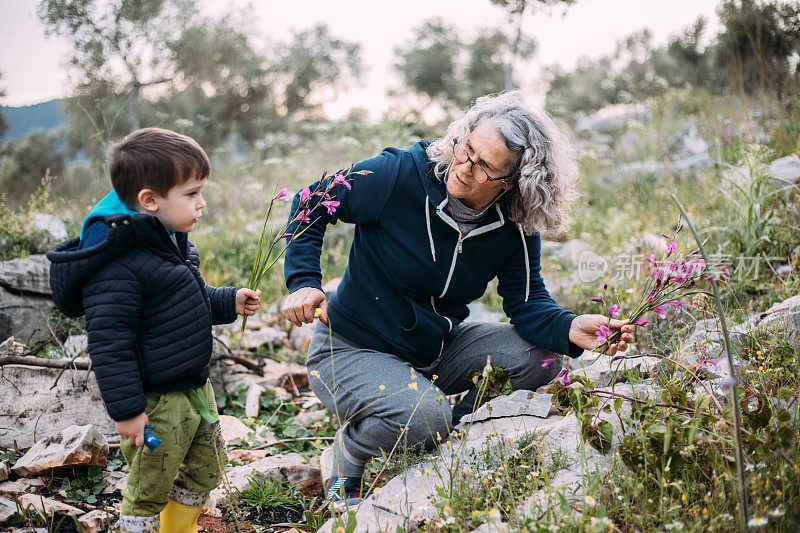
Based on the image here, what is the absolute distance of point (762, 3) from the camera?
234 inches

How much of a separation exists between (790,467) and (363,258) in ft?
5.85

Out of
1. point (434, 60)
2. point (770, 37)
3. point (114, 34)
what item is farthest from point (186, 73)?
point (770, 37)

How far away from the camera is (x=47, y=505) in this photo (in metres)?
Answer: 2.08

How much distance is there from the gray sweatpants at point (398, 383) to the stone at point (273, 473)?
10.4 inches

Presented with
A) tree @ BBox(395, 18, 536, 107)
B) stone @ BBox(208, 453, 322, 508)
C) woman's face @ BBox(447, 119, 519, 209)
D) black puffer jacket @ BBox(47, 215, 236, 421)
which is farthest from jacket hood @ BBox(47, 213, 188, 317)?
tree @ BBox(395, 18, 536, 107)

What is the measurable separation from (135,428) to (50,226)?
3.23 metres

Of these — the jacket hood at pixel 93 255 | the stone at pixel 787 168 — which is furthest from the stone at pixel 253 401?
the stone at pixel 787 168

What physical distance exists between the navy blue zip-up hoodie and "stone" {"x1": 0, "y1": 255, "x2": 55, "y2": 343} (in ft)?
6.69

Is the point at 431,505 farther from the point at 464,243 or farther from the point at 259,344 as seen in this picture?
the point at 259,344

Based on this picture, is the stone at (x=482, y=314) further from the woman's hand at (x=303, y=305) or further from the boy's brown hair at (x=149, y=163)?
the boy's brown hair at (x=149, y=163)

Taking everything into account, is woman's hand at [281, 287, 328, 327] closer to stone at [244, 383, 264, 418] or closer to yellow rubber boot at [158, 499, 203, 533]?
yellow rubber boot at [158, 499, 203, 533]

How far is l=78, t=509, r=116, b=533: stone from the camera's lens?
205 cm

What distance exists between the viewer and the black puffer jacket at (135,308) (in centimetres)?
161

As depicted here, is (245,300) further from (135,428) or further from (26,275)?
(26,275)
